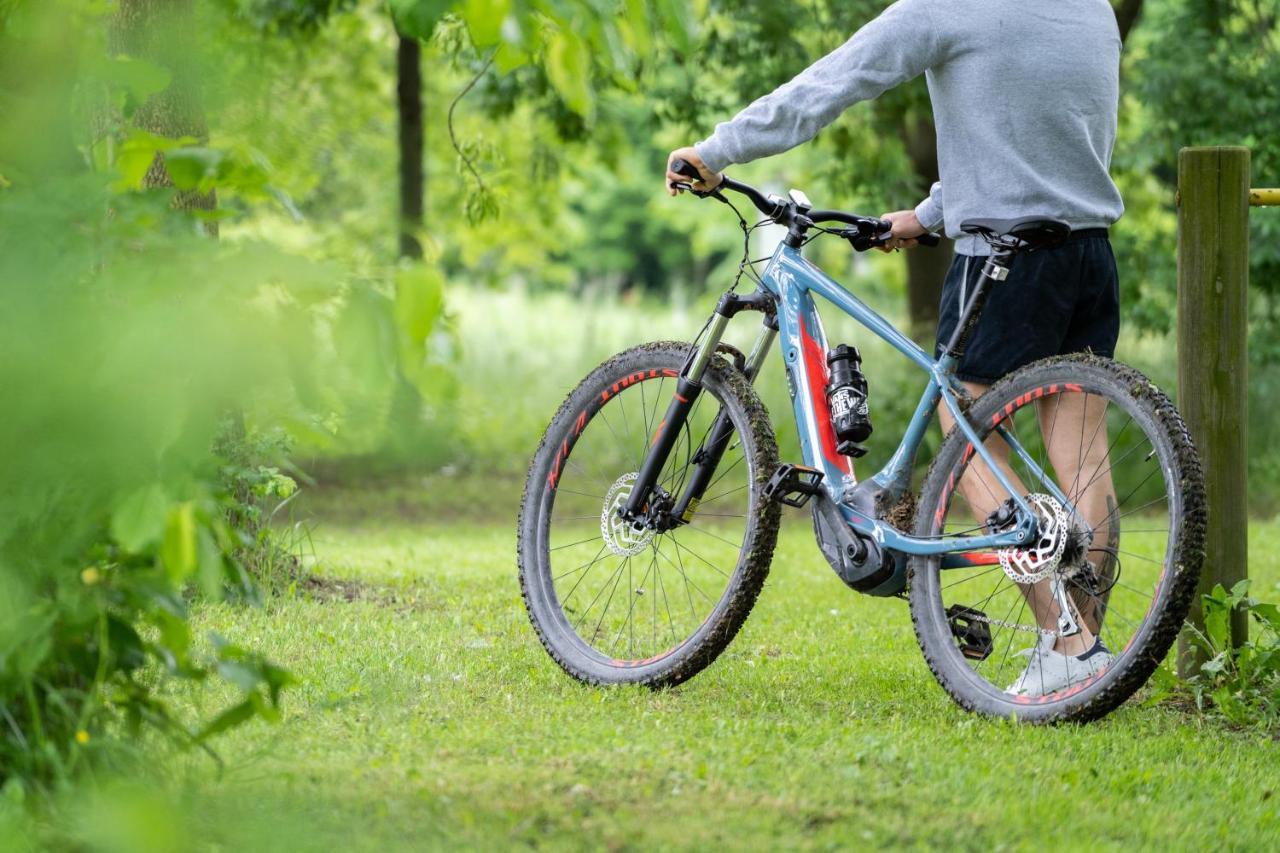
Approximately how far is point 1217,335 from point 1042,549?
3.17 ft

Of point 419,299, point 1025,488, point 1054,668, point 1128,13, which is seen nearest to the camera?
point 419,299

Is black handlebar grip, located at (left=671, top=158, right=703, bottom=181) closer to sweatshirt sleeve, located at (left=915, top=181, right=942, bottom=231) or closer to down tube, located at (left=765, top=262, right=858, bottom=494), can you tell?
down tube, located at (left=765, top=262, right=858, bottom=494)

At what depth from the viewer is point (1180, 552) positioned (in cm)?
346

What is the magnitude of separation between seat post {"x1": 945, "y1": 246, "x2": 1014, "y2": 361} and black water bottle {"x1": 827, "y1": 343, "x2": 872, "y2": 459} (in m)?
0.27

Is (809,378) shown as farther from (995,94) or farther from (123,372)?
(123,372)

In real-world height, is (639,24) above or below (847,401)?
above

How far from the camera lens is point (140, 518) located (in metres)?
2.57

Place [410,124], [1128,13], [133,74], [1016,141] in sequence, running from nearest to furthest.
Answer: [133,74] < [1016,141] < [1128,13] < [410,124]

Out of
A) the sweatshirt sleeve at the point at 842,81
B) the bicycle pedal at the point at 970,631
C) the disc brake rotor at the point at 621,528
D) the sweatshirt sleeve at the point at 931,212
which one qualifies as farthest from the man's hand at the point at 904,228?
the bicycle pedal at the point at 970,631

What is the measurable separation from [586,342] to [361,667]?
1035 centimetres

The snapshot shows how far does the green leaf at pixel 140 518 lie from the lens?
8.34 ft

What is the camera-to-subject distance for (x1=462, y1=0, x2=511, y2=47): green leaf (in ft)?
7.62

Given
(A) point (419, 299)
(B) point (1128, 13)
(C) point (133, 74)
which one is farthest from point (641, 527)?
(B) point (1128, 13)

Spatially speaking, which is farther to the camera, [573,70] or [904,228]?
[904,228]
